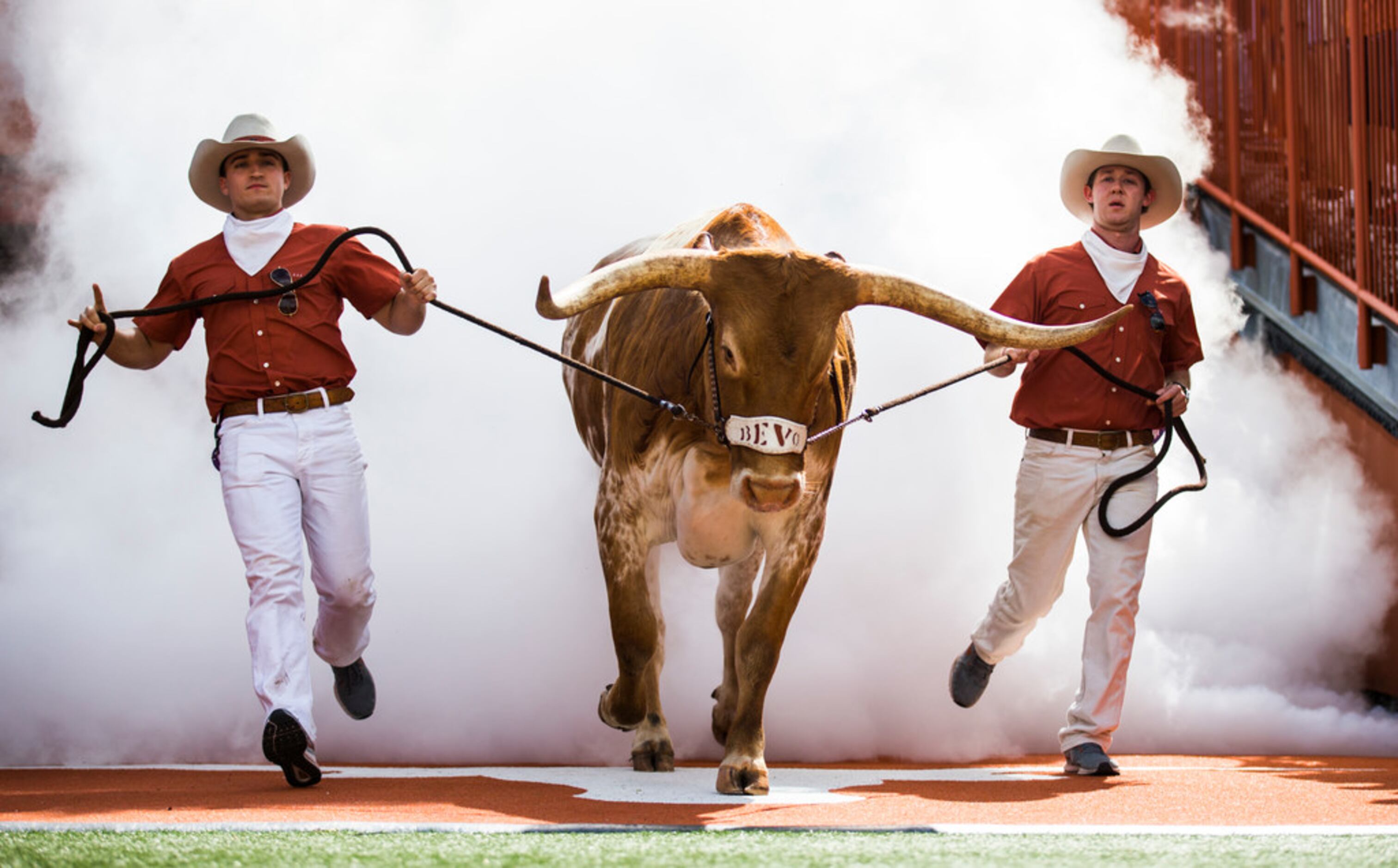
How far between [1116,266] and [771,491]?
207 cm

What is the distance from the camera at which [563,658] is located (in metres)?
7.72

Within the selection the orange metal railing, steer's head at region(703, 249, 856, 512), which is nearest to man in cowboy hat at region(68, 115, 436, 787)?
steer's head at region(703, 249, 856, 512)

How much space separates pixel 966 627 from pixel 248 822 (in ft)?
14.2

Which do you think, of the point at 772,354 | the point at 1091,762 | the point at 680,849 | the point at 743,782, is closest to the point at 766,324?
the point at 772,354

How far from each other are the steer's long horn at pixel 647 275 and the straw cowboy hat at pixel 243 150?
3.90 ft

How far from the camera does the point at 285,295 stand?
225 inches

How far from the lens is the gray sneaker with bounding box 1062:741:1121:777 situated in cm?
629

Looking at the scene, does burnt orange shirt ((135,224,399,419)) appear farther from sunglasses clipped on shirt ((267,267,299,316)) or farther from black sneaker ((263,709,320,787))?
black sneaker ((263,709,320,787))

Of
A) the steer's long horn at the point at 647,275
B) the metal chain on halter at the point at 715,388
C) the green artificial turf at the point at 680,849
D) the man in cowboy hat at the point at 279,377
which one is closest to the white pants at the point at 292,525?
the man in cowboy hat at the point at 279,377

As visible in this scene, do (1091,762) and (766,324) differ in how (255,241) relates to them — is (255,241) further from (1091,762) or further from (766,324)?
(1091,762)

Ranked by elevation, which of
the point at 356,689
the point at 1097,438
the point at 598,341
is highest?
the point at 598,341

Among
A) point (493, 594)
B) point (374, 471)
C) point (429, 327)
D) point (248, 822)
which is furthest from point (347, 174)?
point (248, 822)

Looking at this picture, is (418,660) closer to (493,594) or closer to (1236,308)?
(493,594)

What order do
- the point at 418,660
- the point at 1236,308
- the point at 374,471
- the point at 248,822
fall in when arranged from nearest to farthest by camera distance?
the point at 248,822 → the point at 418,660 → the point at 374,471 → the point at 1236,308
